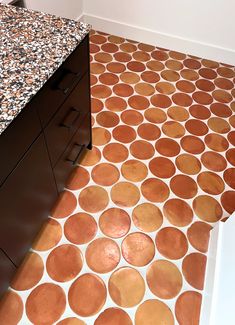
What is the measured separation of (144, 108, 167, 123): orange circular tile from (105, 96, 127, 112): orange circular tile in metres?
0.18

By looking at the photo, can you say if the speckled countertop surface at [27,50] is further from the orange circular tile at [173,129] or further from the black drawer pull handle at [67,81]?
the orange circular tile at [173,129]

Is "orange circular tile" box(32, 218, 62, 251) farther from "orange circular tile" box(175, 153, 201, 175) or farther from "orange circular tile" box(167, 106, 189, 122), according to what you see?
"orange circular tile" box(167, 106, 189, 122)

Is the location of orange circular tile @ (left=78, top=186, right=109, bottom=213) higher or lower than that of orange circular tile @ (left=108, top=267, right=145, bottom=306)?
higher

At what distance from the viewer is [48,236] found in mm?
1368

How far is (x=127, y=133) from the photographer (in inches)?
71.2

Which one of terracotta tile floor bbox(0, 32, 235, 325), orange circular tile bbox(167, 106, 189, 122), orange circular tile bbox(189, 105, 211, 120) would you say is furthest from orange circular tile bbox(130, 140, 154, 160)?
orange circular tile bbox(189, 105, 211, 120)

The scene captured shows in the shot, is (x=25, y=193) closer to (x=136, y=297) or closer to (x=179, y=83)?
(x=136, y=297)

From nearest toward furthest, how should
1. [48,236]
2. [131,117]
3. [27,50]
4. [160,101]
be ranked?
[27,50]
[48,236]
[131,117]
[160,101]

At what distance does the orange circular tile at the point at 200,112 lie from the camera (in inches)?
76.1

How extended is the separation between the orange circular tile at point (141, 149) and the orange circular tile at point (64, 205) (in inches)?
19.0

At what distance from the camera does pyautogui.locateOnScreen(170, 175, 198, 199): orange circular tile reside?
1.55 metres

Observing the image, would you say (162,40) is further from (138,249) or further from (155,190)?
(138,249)

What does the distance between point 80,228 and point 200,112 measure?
3.96 ft

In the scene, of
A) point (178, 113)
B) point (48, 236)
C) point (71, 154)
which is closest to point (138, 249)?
point (48, 236)
